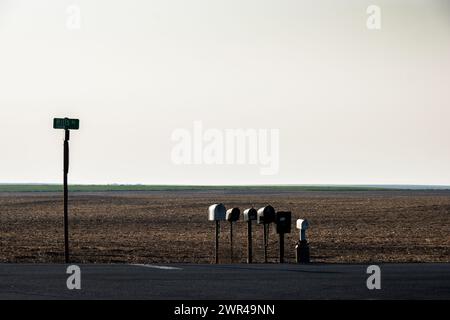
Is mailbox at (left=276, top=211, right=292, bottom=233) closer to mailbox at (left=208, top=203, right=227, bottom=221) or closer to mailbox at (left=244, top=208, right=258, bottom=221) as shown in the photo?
mailbox at (left=244, top=208, right=258, bottom=221)

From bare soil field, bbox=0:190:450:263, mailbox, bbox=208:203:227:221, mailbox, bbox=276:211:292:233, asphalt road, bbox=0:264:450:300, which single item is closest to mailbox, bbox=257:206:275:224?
mailbox, bbox=276:211:292:233

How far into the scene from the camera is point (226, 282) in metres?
14.1

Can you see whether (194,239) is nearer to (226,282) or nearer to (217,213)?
(217,213)

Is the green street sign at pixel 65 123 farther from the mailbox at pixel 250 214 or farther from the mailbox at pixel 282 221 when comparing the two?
the mailbox at pixel 282 221

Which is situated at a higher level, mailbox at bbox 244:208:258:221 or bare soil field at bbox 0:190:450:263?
mailbox at bbox 244:208:258:221

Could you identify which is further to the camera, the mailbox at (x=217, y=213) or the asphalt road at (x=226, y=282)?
the mailbox at (x=217, y=213)

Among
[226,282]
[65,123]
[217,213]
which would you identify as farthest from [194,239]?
[226,282]

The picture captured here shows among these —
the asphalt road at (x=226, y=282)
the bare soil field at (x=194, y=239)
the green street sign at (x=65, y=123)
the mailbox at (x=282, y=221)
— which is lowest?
the bare soil field at (x=194, y=239)

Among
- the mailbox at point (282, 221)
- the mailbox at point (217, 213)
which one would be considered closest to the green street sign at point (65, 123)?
the mailbox at point (217, 213)

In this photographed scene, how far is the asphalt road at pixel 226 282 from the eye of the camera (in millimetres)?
12477

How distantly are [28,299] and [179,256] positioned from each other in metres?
15.0

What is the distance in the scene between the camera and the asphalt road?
40.9 ft

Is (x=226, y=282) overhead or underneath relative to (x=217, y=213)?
underneath

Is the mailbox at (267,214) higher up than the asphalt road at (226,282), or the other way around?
the mailbox at (267,214)
